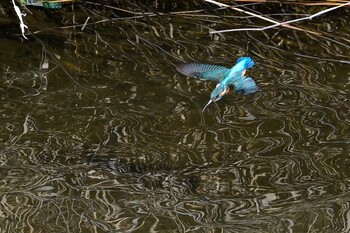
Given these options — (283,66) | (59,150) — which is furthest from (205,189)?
(283,66)

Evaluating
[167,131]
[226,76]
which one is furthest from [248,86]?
[167,131]

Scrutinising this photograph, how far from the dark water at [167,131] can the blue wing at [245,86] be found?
0.34 feet

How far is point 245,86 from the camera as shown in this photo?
295 cm

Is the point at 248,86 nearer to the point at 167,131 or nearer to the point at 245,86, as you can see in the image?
A: the point at 245,86

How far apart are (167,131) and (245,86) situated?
1.20ft

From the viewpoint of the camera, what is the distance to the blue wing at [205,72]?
3021mm

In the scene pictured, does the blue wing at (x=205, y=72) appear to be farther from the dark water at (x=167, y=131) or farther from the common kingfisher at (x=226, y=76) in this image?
the dark water at (x=167, y=131)

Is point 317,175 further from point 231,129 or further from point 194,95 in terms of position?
point 194,95

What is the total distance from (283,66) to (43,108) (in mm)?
1176

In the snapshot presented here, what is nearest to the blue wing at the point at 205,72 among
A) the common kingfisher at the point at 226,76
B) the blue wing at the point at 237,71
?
the common kingfisher at the point at 226,76

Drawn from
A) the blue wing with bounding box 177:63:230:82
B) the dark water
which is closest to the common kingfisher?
the blue wing with bounding box 177:63:230:82

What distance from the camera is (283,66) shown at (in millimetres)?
3529

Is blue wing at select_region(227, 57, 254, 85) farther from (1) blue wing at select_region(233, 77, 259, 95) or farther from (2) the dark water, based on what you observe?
(2) the dark water

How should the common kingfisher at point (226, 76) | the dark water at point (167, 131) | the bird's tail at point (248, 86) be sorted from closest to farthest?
the dark water at point (167, 131) < the common kingfisher at point (226, 76) < the bird's tail at point (248, 86)
